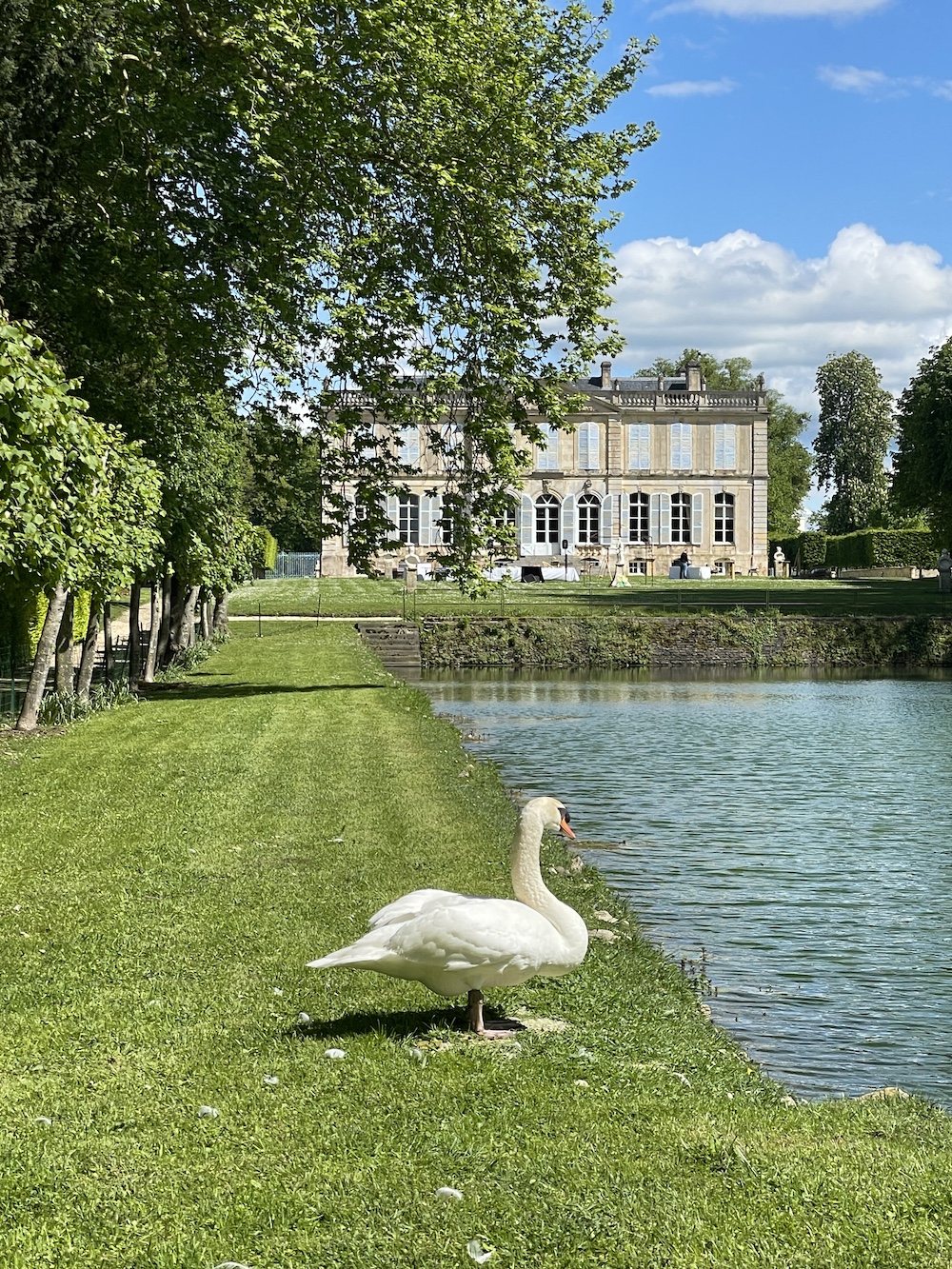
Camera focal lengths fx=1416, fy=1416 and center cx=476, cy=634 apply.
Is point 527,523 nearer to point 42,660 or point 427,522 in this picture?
point 427,522

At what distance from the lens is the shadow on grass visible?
6387 mm

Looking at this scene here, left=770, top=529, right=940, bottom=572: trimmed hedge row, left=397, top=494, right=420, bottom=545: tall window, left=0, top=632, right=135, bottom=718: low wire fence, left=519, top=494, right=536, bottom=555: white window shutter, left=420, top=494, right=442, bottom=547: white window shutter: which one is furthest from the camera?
left=519, top=494, right=536, bottom=555: white window shutter

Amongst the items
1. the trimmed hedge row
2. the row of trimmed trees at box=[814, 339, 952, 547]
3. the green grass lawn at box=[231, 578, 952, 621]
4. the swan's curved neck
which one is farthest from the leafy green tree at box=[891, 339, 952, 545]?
the swan's curved neck

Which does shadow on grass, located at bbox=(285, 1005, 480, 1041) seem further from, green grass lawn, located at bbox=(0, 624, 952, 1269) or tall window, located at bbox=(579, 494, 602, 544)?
tall window, located at bbox=(579, 494, 602, 544)

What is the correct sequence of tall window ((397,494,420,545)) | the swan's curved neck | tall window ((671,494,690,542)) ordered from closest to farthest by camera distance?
the swan's curved neck
tall window ((397,494,420,545))
tall window ((671,494,690,542))

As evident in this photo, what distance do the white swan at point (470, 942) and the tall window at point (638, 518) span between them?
72757 mm

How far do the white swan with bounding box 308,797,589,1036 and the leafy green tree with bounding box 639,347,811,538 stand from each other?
96590 millimetres

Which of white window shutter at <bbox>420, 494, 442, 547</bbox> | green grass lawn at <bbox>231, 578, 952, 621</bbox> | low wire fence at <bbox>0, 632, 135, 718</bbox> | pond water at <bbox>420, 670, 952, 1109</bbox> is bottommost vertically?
pond water at <bbox>420, 670, 952, 1109</bbox>

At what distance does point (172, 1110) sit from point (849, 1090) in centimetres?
375

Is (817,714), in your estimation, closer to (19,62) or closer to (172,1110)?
(19,62)

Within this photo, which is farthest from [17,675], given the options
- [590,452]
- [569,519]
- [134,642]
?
[590,452]

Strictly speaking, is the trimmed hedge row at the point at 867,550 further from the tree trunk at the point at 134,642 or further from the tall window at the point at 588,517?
the tree trunk at the point at 134,642

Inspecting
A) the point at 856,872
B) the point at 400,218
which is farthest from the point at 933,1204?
the point at 400,218

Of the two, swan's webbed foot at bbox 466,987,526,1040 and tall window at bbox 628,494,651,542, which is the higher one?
tall window at bbox 628,494,651,542
